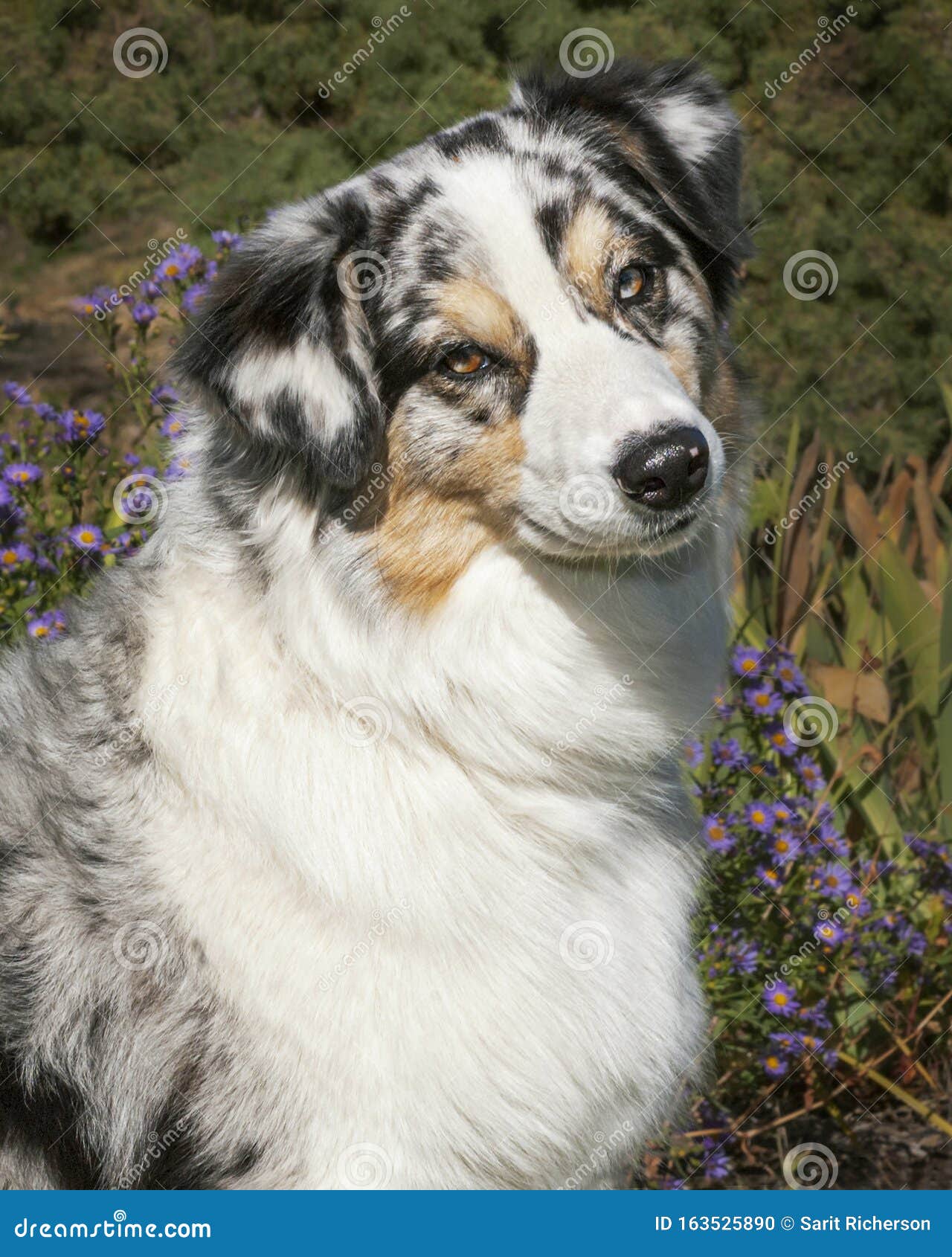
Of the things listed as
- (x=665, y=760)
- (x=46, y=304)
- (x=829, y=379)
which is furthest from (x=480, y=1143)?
(x=46, y=304)

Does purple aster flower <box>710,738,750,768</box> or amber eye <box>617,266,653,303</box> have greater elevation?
amber eye <box>617,266,653,303</box>

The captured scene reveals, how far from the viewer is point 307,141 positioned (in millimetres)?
6547

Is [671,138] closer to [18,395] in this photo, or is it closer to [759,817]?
[759,817]

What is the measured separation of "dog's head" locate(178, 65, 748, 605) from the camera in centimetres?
256

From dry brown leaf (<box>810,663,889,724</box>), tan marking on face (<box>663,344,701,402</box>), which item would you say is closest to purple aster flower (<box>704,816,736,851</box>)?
dry brown leaf (<box>810,663,889,724</box>)

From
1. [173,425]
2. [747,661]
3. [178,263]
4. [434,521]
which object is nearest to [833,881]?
[747,661]

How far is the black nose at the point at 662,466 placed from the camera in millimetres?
2422

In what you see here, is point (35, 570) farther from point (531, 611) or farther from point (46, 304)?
point (46, 304)

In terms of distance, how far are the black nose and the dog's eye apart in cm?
46

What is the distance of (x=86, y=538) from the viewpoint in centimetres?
374

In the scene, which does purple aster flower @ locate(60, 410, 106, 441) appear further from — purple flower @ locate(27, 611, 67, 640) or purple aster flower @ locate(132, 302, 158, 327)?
purple flower @ locate(27, 611, 67, 640)

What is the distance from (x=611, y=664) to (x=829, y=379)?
4.41 metres

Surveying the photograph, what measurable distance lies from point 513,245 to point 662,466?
0.59 meters

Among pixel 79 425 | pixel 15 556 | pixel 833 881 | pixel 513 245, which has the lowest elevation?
pixel 15 556
